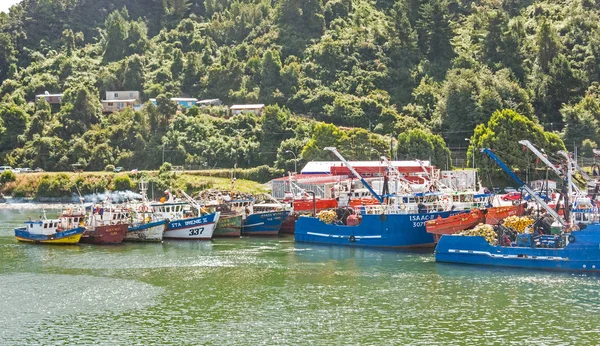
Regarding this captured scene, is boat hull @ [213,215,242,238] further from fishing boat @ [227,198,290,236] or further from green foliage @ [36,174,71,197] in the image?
green foliage @ [36,174,71,197]

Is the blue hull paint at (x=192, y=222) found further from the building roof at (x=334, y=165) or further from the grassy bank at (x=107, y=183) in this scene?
the grassy bank at (x=107, y=183)

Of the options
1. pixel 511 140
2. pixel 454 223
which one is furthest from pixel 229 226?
pixel 511 140

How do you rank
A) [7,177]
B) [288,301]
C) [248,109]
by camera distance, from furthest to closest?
1. [248,109]
2. [7,177]
3. [288,301]

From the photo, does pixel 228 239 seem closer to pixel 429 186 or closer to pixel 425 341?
pixel 429 186

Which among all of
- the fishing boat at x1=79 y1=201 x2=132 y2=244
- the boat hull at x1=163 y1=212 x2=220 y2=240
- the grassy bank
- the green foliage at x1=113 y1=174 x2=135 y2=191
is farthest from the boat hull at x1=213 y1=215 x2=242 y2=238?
the green foliage at x1=113 y1=174 x2=135 y2=191

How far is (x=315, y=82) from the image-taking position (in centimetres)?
12962

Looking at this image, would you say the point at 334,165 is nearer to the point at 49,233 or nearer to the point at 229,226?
the point at 229,226

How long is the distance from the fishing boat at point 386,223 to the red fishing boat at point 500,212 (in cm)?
313

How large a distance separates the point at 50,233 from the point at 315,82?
69.8 metres

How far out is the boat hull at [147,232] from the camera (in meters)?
65.4

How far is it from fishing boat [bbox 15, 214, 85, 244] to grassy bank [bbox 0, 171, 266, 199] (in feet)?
105

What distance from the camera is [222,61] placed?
14000 centimetres

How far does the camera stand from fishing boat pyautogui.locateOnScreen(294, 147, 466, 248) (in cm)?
5812

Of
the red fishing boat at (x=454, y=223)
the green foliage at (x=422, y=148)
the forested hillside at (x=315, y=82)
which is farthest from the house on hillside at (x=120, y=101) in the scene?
the red fishing boat at (x=454, y=223)
